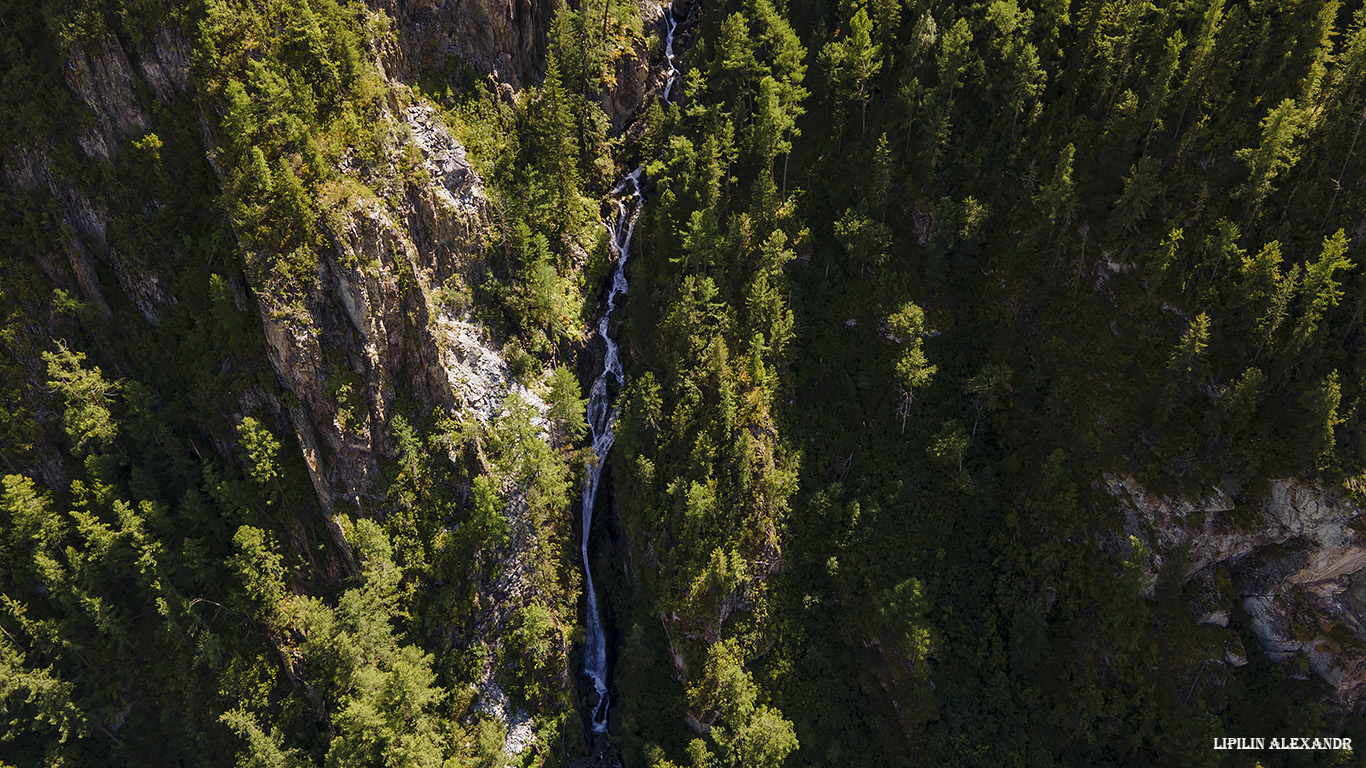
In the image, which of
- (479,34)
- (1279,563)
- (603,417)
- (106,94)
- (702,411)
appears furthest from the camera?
(603,417)

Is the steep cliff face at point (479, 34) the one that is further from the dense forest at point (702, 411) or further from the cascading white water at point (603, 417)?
the cascading white water at point (603, 417)

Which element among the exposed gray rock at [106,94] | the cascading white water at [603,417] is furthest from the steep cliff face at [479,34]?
the exposed gray rock at [106,94]

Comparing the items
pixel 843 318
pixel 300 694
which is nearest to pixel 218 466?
pixel 300 694

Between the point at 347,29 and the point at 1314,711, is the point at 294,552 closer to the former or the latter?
the point at 347,29

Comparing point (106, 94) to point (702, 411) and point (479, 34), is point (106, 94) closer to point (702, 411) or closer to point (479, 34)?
point (479, 34)

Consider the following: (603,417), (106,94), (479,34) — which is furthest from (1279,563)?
(106,94)

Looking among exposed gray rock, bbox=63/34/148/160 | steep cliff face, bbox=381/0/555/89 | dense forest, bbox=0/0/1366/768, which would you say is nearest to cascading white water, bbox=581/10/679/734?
dense forest, bbox=0/0/1366/768

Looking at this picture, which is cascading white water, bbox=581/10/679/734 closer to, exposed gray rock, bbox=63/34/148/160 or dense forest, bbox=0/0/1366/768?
dense forest, bbox=0/0/1366/768
